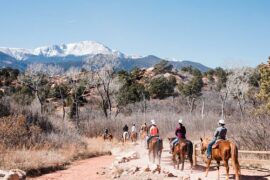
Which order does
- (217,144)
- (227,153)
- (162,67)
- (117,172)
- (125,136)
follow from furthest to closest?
(162,67) → (125,136) → (117,172) → (217,144) → (227,153)

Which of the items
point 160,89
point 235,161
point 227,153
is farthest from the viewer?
point 160,89

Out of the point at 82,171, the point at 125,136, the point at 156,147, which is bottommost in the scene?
the point at 125,136

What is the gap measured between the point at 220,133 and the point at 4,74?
71.9 meters

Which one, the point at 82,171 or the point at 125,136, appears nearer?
the point at 82,171

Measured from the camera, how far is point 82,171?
24703 mm

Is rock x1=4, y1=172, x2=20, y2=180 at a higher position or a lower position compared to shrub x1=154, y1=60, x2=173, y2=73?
lower

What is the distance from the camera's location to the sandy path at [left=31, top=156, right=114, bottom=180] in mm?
22562

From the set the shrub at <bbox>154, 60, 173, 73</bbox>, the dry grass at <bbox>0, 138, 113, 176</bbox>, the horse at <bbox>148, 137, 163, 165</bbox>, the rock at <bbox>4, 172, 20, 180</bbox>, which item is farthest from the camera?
the shrub at <bbox>154, 60, 173, 73</bbox>

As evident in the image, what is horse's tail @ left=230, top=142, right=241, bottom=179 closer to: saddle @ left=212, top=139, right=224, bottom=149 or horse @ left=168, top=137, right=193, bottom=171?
saddle @ left=212, top=139, right=224, bottom=149

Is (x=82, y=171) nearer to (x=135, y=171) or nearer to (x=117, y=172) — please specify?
(x=117, y=172)

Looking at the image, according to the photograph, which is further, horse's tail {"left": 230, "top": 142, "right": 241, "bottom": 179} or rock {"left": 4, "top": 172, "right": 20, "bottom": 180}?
horse's tail {"left": 230, "top": 142, "right": 241, "bottom": 179}

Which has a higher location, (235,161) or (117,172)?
(235,161)

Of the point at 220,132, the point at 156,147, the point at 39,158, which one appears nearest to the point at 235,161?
the point at 220,132

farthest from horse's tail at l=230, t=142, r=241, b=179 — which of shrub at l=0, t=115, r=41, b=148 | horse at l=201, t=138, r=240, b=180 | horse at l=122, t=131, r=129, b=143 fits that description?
horse at l=122, t=131, r=129, b=143
